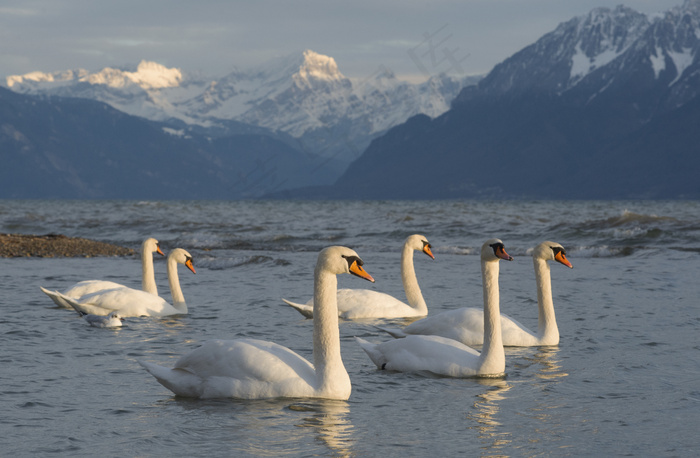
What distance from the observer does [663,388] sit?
9.30m

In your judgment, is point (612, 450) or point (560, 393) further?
point (560, 393)

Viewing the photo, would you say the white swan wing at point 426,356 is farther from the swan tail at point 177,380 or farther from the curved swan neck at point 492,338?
→ the swan tail at point 177,380

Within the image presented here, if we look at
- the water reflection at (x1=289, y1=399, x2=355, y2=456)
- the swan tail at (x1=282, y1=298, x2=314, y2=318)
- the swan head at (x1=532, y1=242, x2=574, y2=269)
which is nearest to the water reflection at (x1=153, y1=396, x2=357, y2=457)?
the water reflection at (x1=289, y1=399, x2=355, y2=456)

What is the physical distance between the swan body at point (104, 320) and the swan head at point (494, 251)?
6005 mm

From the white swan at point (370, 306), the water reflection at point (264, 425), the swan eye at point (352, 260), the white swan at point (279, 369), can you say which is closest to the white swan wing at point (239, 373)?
the white swan at point (279, 369)

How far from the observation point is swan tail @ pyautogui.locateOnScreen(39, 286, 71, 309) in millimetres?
14354

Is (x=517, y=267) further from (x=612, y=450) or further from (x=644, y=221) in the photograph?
(x=644, y=221)

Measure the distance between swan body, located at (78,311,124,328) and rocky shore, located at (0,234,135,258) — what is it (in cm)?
1475

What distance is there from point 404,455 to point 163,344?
19.1ft

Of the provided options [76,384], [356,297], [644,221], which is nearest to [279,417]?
[76,384]

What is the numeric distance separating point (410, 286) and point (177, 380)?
24.2 feet

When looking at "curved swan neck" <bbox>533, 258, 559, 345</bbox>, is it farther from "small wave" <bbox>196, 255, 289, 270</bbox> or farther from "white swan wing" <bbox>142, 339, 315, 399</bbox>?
"small wave" <bbox>196, 255, 289, 270</bbox>

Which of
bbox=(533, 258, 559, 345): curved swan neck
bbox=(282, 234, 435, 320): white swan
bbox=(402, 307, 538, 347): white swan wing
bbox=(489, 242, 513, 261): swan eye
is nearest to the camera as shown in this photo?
bbox=(489, 242, 513, 261): swan eye

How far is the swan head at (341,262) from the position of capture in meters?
8.24
